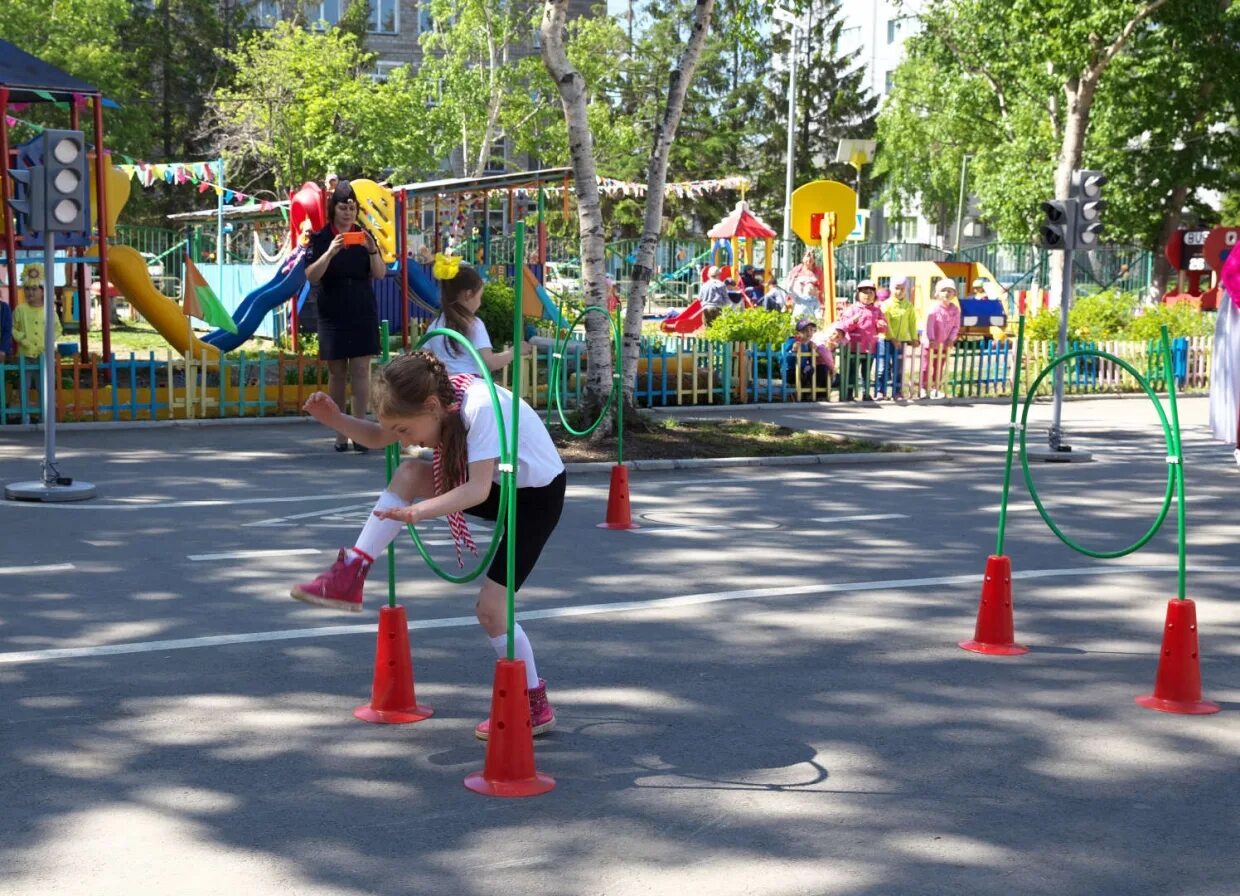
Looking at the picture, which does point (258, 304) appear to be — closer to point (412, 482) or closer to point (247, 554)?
point (247, 554)

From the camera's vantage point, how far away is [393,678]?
5.97 meters

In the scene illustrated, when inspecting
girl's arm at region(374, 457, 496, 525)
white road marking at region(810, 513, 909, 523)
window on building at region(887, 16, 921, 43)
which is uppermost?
window on building at region(887, 16, 921, 43)

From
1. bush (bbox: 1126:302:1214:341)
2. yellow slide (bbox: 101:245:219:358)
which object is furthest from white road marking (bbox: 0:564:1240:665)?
bush (bbox: 1126:302:1214:341)

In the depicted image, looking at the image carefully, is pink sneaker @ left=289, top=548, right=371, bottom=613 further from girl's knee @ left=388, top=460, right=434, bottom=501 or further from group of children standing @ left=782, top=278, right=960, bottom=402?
group of children standing @ left=782, top=278, right=960, bottom=402

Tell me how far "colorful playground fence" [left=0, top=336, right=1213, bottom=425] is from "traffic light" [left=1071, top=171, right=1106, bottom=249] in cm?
455

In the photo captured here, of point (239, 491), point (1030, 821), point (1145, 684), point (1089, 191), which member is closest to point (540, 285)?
point (1089, 191)

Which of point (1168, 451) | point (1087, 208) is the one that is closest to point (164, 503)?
point (1168, 451)

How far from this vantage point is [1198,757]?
5.70 m

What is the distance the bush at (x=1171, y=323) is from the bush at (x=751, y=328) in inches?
292

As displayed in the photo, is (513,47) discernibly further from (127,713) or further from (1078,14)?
(127,713)

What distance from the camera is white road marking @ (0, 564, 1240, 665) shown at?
6980 mm

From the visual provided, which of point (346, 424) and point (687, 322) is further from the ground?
point (687, 322)

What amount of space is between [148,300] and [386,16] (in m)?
51.4

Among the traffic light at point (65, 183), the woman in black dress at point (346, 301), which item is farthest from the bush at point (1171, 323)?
the traffic light at point (65, 183)
